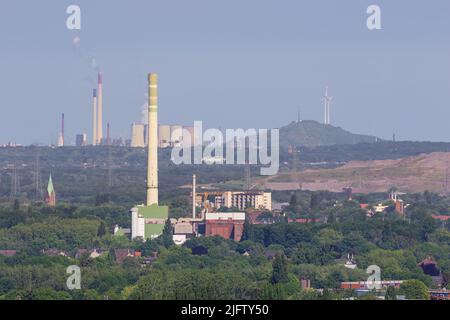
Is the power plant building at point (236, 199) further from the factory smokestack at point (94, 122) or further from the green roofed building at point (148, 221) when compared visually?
the factory smokestack at point (94, 122)

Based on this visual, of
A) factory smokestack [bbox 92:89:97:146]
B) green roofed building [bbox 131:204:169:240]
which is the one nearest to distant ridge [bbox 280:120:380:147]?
factory smokestack [bbox 92:89:97:146]

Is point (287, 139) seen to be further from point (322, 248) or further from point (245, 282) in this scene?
point (245, 282)

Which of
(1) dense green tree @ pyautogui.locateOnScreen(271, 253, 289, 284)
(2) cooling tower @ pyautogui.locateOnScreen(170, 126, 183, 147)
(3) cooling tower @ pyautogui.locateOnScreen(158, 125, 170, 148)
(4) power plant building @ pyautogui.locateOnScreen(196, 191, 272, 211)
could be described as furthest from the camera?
(3) cooling tower @ pyautogui.locateOnScreen(158, 125, 170, 148)

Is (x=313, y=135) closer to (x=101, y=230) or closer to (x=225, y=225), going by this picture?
(x=225, y=225)

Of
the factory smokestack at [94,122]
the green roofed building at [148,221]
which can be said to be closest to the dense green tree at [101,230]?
the green roofed building at [148,221]

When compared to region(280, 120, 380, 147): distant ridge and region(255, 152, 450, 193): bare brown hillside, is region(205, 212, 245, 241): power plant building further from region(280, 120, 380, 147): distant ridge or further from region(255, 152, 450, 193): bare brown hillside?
region(280, 120, 380, 147): distant ridge

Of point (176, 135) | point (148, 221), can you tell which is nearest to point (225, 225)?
point (148, 221)
